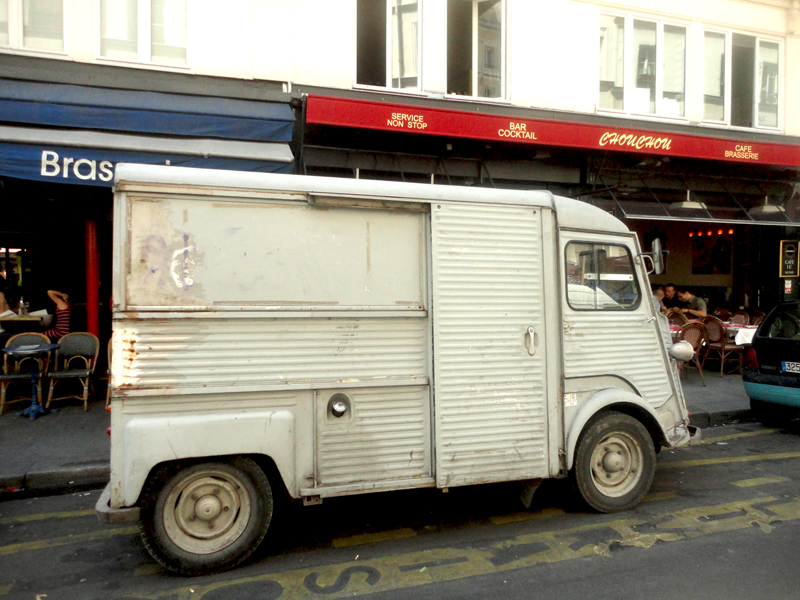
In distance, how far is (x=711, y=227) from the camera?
1441cm

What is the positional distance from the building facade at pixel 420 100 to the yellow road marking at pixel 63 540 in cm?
453

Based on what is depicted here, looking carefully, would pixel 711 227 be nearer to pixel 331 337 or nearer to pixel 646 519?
pixel 646 519

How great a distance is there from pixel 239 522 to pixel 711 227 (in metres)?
14.3

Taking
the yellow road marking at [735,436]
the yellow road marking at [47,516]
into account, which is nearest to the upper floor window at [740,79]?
the yellow road marking at [735,436]

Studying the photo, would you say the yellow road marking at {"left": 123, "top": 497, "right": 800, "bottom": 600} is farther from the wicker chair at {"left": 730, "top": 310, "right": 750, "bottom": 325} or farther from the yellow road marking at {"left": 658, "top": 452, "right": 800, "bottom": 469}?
the wicker chair at {"left": 730, "top": 310, "right": 750, "bottom": 325}

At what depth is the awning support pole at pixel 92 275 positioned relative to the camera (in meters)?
8.79

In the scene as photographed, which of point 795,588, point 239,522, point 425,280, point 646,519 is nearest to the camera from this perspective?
point 795,588

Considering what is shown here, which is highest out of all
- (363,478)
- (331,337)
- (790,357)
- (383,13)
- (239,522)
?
(383,13)

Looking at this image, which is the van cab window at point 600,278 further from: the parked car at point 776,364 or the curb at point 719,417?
the curb at point 719,417

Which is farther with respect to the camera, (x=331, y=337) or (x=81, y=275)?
(x=81, y=275)

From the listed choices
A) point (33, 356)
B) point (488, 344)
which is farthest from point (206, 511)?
point (33, 356)

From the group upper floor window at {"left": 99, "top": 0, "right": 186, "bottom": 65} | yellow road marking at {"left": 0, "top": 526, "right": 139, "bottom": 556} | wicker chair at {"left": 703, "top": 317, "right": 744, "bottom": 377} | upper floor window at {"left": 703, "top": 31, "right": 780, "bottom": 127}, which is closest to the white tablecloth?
wicker chair at {"left": 703, "top": 317, "right": 744, "bottom": 377}

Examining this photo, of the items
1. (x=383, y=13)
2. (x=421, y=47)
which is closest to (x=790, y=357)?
(x=421, y=47)

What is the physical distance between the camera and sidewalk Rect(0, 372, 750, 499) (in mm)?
5617
